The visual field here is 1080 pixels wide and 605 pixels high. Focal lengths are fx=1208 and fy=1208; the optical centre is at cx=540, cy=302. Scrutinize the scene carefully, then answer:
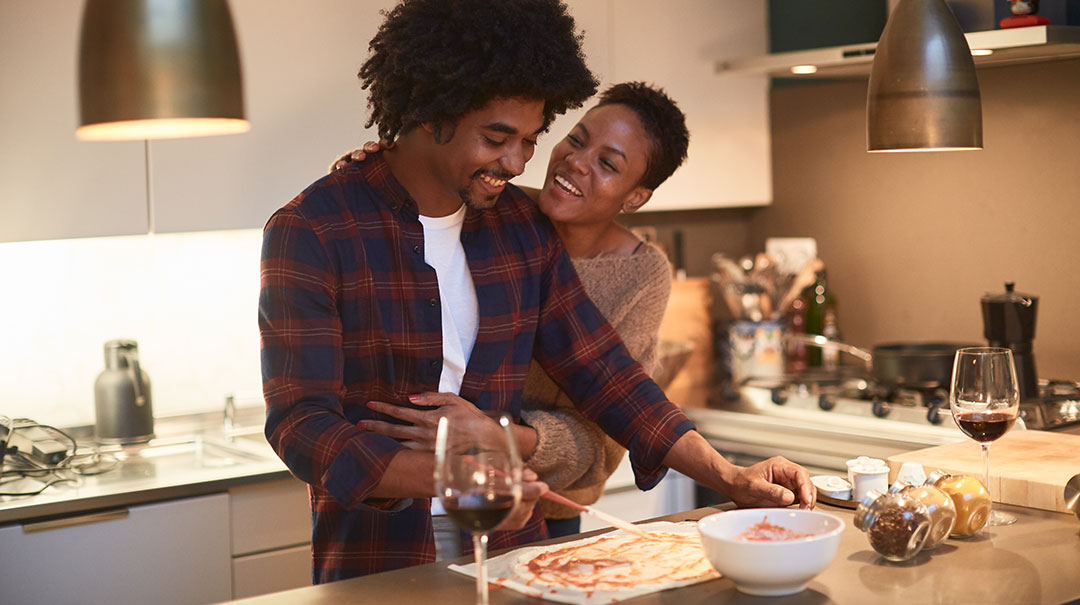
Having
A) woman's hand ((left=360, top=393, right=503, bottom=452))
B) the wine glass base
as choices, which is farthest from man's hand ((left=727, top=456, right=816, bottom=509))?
woman's hand ((left=360, top=393, right=503, bottom=452))

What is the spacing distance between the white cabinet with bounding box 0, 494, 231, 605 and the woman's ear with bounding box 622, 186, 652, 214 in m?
1.04

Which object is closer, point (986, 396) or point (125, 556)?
point (986, 396)

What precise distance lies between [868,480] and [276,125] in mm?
1620

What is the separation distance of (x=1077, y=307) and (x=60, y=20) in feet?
8.24

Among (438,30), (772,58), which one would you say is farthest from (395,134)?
(772,58)

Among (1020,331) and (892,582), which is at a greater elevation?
(1020,331)

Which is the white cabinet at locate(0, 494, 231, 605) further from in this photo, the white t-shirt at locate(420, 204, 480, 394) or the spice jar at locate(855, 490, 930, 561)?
the spice jar at locate(855, 490, 930, 561)

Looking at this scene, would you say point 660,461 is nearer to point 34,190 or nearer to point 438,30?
point 438,30

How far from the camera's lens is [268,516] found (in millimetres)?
2582

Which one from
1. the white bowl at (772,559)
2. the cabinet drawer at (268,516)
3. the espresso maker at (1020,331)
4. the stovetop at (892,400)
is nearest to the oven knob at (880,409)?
the stovetop at (892,400)

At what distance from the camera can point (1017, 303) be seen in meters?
2.88

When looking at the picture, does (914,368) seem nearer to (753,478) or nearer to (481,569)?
(753,478)

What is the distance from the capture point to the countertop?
92.4 inches

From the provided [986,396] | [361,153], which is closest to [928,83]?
[986,396]
